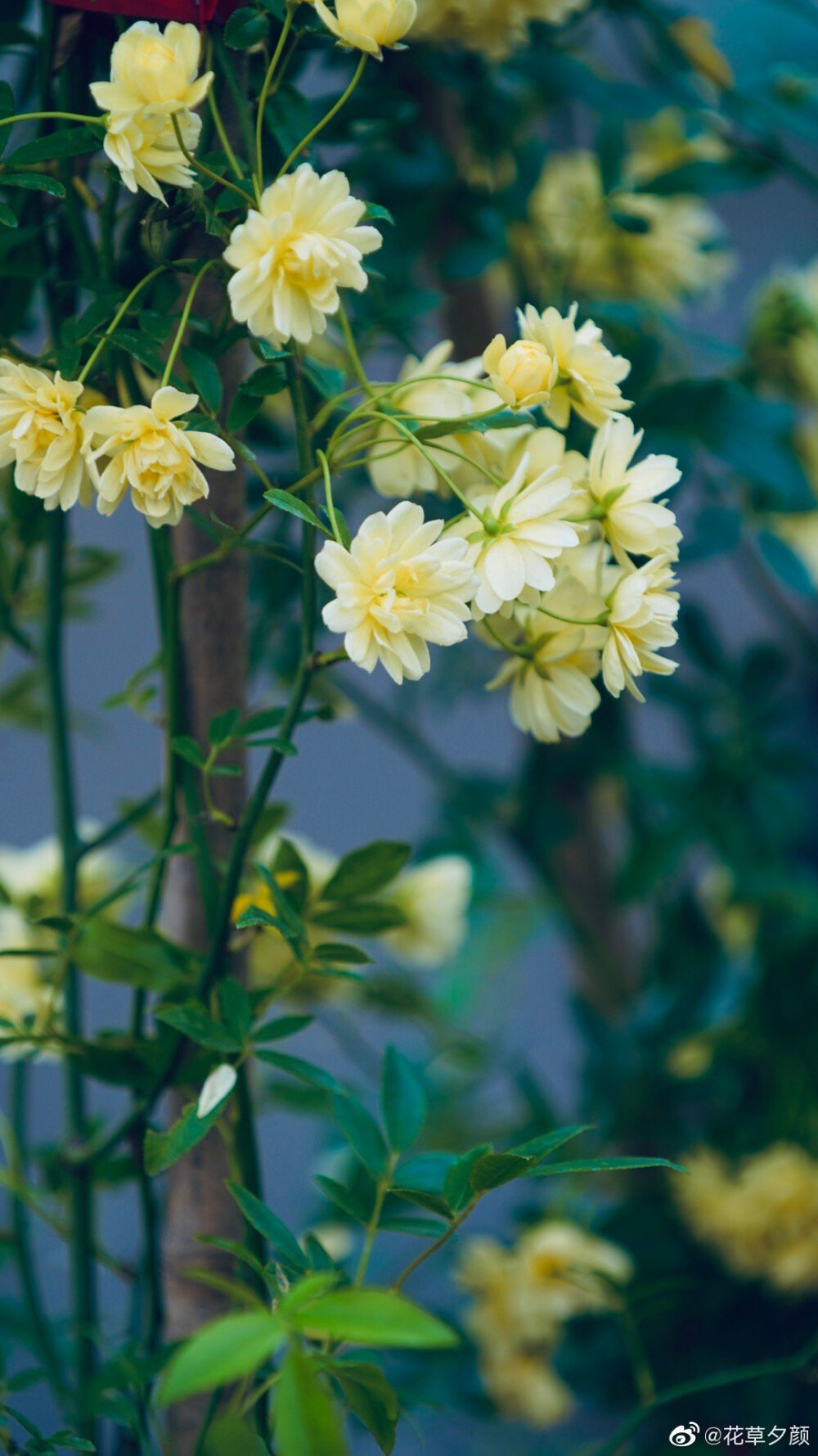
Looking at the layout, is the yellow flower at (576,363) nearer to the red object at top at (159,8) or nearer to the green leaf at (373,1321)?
the red object at top at (159,8)

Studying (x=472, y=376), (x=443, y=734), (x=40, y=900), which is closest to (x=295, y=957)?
(x=40, y=900)

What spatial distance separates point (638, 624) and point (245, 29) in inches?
8.4

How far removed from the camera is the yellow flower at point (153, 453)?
0.31 meters

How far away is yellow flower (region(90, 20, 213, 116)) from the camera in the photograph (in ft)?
0.98

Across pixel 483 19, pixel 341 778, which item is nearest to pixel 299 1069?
pixel 483 19

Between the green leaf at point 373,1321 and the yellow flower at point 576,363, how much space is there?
245mm

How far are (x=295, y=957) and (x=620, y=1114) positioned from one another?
47 cm

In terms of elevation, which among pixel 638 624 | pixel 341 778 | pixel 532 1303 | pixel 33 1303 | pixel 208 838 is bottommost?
pixel 341 778

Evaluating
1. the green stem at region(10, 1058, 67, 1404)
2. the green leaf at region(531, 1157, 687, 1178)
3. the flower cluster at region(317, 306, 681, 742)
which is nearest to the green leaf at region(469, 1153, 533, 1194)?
the green leaf at region(531, 1157, 687, 1178)

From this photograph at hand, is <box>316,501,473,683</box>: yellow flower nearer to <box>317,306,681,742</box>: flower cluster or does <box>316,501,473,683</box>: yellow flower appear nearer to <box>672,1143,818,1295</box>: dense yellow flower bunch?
<box>317,306,681,742</box>: flower cluster

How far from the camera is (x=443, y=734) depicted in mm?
1550

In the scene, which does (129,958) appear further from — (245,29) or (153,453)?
(245,29)

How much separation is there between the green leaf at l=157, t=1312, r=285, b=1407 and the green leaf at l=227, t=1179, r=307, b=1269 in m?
0.08

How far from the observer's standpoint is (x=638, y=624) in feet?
1.08
